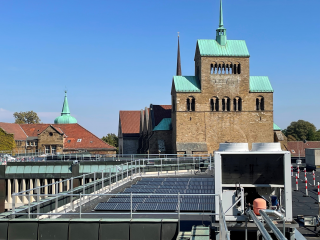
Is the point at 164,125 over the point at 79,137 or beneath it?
over

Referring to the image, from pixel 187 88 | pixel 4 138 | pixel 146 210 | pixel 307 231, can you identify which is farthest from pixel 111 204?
pixel 4 138

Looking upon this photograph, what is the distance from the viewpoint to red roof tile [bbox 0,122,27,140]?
74688 millimetres

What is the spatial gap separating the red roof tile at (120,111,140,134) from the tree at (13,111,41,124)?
33029 mm

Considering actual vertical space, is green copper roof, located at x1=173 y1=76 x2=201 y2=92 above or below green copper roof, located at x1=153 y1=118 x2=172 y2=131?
above

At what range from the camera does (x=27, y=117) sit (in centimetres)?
11044

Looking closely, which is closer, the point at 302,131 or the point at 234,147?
the point at 234,147

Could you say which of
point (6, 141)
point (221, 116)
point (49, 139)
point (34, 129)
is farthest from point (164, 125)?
point (34, 129)

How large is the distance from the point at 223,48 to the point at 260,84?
6.65 m

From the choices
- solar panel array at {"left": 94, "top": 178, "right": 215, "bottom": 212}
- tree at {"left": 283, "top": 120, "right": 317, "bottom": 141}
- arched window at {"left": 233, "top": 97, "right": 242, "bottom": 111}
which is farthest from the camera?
tree at {"left": 283, "top": 120, "right": 317, "bottom": 141}

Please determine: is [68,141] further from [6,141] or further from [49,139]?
[6,141]

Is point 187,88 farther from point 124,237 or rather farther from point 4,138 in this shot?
point 124,237

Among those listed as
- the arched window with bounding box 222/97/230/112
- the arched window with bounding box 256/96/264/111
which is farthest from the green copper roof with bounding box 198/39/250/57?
the arched window with bounding box 256/96/264/111

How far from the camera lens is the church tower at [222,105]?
180 ft

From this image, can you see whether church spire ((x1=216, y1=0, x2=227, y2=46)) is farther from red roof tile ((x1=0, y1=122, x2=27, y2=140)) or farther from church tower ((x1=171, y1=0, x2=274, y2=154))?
red roof tile ((x1=0, y1=122, x2=27, y2=140))
